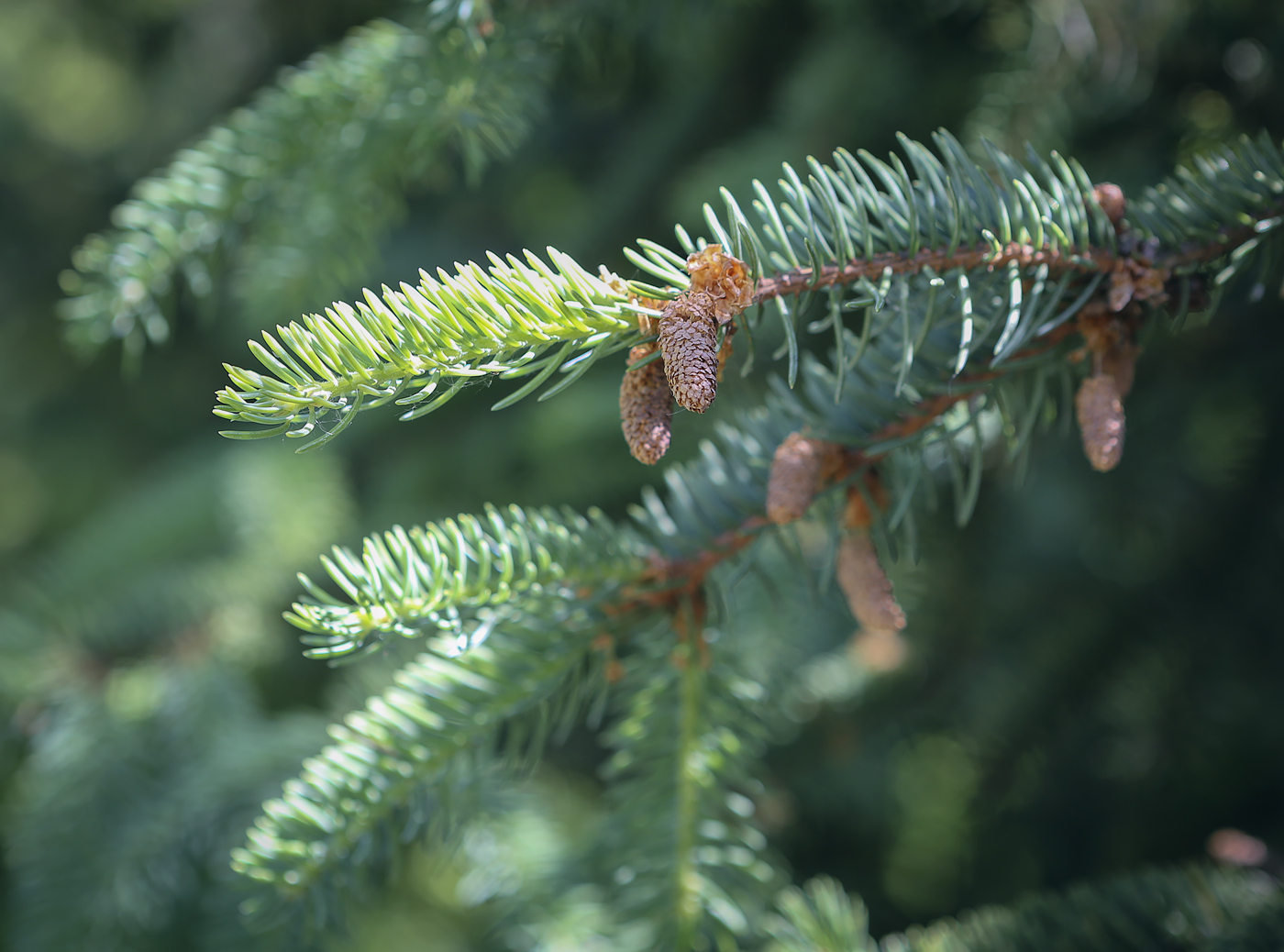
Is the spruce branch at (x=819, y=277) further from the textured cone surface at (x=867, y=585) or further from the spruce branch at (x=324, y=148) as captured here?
the spruce branch at (x=324, y=148)

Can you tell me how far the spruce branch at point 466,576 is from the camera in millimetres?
478

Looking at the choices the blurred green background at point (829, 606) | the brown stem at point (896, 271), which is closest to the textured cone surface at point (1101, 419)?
the brown stem at point (896, 271)

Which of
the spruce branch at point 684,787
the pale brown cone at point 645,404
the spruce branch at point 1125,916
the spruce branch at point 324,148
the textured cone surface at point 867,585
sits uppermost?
the spruce branch at point 324,148

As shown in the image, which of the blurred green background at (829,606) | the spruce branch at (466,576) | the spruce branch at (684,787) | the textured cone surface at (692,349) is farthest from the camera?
the blurred green background at (829,606)

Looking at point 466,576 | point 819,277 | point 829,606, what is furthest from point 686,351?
point 829,606

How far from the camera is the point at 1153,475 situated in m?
1.07

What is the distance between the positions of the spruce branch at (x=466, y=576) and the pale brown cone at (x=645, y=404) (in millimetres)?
132

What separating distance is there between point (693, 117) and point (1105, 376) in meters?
0.82

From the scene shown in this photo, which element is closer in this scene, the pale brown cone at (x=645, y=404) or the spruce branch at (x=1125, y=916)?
the pale brown cone at (x=645, y=404)

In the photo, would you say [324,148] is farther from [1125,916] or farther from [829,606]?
[1125,916]

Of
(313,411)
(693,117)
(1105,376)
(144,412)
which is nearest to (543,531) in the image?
(313,411)

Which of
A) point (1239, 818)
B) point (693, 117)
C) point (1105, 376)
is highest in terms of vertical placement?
point (693, 117)

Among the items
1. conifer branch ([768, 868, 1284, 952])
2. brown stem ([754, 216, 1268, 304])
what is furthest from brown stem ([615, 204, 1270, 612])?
conifer branch ([768, 868, 1284, 952])

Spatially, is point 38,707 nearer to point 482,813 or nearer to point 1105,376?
point 482,813
